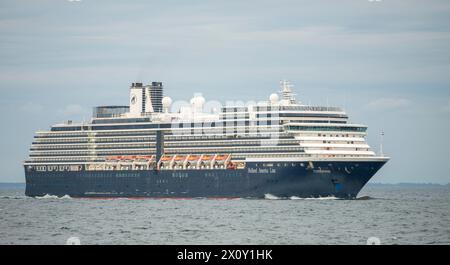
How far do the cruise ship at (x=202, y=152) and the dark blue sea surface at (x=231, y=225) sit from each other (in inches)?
316

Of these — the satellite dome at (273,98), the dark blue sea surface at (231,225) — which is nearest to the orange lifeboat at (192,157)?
the satellite dome at (273,98)

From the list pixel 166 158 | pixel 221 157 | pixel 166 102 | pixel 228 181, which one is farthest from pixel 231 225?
pixel 166 102

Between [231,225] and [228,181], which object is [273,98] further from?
[231,225]

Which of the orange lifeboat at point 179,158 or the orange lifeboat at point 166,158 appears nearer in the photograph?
the orange lifeboat at point 179,158

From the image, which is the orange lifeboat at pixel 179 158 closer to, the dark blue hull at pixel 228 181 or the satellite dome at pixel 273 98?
the dark blue hull at pixel 228 181

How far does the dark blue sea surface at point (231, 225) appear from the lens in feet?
166

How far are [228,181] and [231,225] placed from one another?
39475 mm

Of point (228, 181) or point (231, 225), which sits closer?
point (231, 225)

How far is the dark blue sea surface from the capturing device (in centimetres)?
5047

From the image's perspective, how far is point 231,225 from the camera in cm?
6009

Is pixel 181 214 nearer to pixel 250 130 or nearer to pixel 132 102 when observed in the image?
pixel 250 130

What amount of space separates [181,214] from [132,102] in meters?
44.6

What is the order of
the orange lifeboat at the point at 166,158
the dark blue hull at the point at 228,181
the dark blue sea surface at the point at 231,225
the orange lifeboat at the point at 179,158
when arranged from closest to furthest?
the dark blue sea surface at the point at 231,225 < the dark blue hull at the point at 228,181 < the orange lifeboat at the point at 179,158 < the orange lifeboat at the point at 166,158
